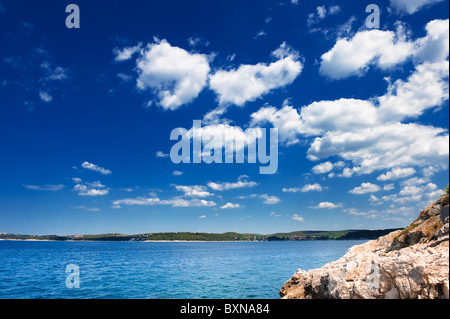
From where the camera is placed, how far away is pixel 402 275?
1050cm

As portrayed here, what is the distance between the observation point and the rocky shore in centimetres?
980

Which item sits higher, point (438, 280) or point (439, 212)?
point (439, 212)

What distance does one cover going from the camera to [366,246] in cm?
2202

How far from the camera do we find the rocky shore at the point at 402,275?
9797 millimetres

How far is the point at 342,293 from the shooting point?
12.2m
